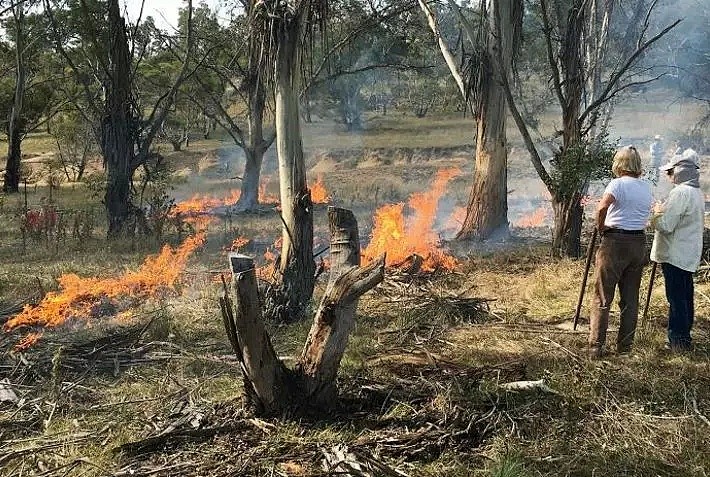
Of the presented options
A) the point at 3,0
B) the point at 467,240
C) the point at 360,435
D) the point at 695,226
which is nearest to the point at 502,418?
the point at 360,435

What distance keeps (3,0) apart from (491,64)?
17.2 metres

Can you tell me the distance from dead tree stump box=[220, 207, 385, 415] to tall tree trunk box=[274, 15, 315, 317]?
2.78 m

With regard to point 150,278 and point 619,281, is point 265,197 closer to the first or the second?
point 150,278

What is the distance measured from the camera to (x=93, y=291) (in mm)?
8016

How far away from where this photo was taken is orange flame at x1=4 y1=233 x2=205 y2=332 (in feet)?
23.3

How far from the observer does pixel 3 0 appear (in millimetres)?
20328

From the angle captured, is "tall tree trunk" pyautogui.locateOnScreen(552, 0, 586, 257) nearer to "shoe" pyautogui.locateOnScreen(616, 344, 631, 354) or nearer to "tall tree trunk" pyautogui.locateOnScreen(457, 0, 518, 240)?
"tall tree trunk" pyautogui.locateOnScreen(457, 0, 518, 240)

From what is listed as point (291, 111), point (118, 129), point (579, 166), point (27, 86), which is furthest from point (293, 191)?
point (27, 86)

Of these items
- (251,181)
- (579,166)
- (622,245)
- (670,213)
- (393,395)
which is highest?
(579,166)

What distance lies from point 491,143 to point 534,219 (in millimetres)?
5553

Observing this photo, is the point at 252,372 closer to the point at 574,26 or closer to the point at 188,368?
the point at 188,368

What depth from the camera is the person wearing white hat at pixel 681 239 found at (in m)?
5.34

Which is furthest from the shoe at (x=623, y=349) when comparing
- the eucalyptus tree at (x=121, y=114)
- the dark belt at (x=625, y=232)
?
the eucalyptus tree at (x=121, y=114)

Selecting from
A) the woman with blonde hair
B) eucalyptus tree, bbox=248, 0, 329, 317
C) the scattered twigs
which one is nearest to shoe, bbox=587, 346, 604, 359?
the woman with blonde hair
